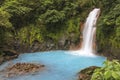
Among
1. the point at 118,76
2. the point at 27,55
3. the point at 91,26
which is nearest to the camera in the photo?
the point at 118,76

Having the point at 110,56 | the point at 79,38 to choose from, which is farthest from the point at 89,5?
the point at 110,56

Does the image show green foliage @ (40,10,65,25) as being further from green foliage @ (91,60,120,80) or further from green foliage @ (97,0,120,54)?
green foliage @ (91,60,120,80)

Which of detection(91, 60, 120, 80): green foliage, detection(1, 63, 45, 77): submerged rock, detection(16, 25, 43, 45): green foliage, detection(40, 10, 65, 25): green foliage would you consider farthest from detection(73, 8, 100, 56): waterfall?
detection(91, 60, 120, 80): green foliage

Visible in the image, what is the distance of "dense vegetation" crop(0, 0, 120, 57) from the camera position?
17.1 metres

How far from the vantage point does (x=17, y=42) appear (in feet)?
57.2

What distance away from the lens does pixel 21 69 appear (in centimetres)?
1203

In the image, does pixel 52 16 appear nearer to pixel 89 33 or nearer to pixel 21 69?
pixel 89 33

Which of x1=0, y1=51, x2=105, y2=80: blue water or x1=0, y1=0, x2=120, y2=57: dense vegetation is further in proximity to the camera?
x1=0, y1=0, x2=120, y2=57: dense vegetation

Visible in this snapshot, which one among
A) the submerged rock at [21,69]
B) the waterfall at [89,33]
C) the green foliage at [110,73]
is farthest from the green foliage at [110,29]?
the green foliage at [110,73]

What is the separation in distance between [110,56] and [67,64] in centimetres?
329

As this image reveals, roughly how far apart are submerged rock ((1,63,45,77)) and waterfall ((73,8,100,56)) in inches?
183

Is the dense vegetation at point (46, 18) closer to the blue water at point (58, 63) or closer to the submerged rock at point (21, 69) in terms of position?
the blue water at point (58, 63)

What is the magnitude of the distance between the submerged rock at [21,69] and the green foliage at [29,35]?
483 centimetres

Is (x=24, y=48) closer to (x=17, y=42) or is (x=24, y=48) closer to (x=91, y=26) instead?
(x=17, y=42)
